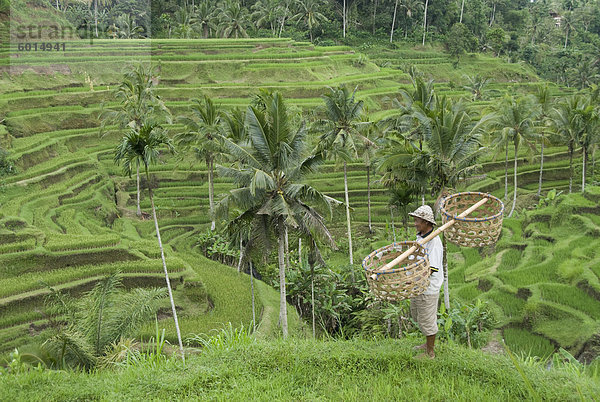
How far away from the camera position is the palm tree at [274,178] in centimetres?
1007

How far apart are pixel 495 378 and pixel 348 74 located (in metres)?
36.9

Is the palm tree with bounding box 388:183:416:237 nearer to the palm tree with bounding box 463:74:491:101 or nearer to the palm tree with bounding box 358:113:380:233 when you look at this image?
the palm tree with bounding box 358:113:380:233

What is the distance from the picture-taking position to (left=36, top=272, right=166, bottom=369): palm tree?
8.28 meters

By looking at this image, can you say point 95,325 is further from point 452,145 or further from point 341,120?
point 341,120

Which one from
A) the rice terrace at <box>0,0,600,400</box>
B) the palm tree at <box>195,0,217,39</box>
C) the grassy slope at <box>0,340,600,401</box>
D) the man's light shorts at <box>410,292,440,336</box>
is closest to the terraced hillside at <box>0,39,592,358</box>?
the rice terrace at <box>0,0,600,400</box>

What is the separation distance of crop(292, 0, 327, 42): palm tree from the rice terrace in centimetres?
1035

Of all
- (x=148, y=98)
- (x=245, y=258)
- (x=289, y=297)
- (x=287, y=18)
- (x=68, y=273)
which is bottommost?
(x=289, y=297)

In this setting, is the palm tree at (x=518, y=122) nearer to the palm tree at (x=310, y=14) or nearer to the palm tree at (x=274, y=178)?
the palm tree at (x=274, y=178)

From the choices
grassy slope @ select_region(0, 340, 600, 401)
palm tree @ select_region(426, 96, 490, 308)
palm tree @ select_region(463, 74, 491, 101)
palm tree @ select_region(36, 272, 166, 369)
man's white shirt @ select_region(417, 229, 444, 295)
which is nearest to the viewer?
grassy slope @ select_region(0, 340, 600, 401)

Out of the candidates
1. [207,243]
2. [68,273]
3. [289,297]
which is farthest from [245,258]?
[207,243]

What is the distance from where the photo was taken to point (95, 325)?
8797 millimetres

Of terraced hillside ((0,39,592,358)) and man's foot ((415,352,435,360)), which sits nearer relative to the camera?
man's foot ((415,352,435,360))

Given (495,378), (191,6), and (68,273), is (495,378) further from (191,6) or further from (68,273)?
(191,6)

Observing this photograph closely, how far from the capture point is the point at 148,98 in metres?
25.2
